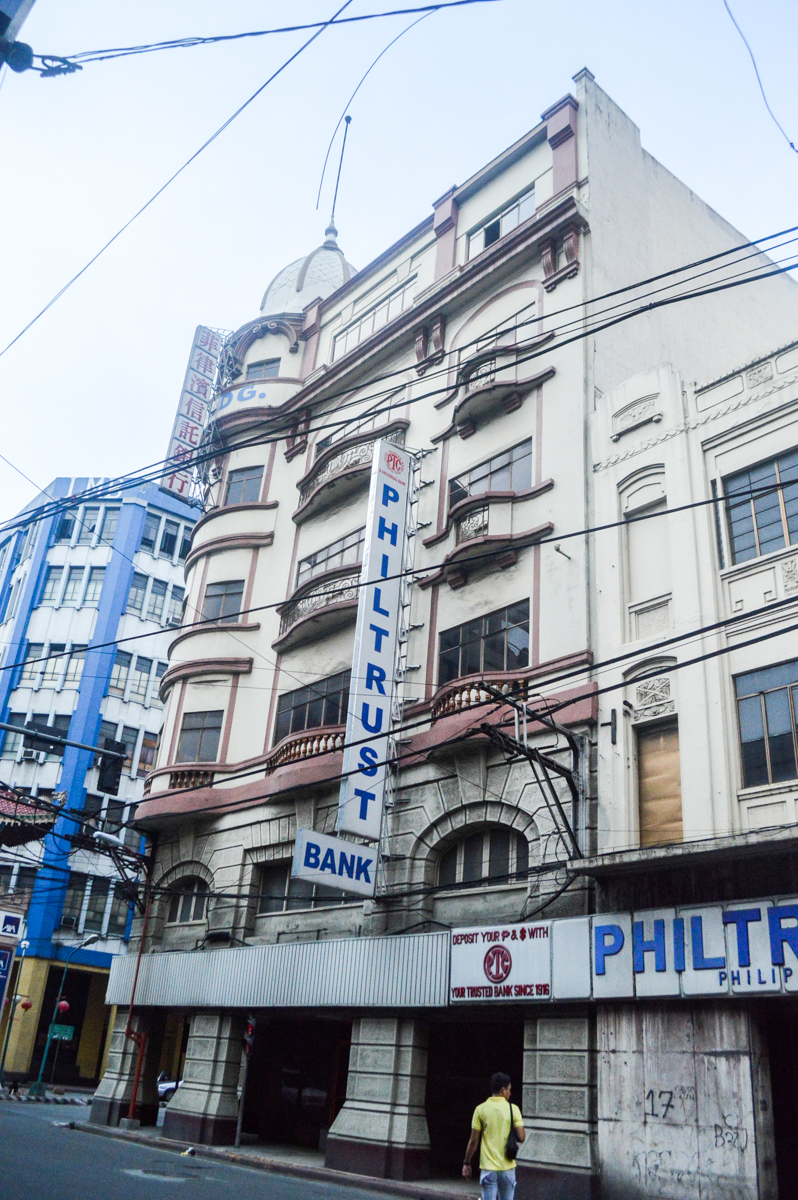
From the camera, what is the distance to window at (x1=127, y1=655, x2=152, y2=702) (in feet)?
161

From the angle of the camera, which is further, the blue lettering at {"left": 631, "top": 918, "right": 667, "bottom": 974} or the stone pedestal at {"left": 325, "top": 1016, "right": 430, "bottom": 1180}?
the stone pedestal at {"left": 325, "top": 1016, "right": 430, "bottom": 1180}

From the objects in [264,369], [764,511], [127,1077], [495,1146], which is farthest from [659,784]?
[264,369]

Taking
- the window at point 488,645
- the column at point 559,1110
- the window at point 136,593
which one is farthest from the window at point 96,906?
the column at point 559,1110

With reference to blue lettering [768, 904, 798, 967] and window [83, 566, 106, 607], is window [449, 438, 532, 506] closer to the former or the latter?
blue lettering [768, 904, 798, 967]

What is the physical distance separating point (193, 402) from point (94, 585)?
2058 centimetres

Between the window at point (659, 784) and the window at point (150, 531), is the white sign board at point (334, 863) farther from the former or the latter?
the window at point (150, 531)

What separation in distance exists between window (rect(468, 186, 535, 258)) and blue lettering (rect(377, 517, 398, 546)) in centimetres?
858

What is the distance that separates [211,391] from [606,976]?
25.6 meters

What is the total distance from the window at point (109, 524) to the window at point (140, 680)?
704 cm

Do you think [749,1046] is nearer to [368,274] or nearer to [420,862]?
[420,862]

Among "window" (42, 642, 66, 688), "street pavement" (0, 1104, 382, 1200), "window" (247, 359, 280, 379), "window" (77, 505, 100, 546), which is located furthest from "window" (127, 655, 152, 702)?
"street pavement" (0, 1104, 382, 1200)

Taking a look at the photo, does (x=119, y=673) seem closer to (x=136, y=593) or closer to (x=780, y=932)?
(x=136, y=593)

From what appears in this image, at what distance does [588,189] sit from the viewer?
77.2 ft

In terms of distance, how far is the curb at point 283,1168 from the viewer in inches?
619
